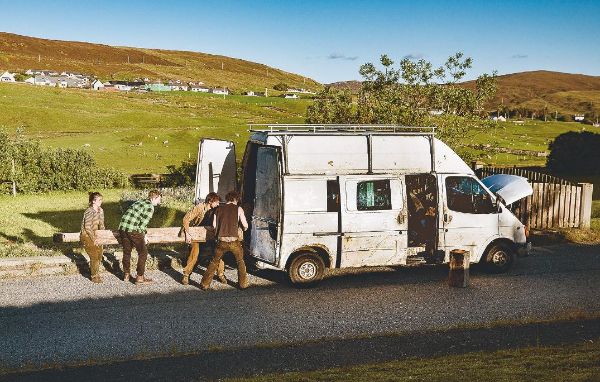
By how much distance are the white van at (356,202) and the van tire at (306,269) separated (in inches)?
0.8

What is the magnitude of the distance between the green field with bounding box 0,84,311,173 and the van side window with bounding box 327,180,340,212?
24.5m

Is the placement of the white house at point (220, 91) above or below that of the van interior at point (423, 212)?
above

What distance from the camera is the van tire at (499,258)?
13820mm

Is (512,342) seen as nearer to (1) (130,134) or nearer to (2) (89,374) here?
(2) (89,374)

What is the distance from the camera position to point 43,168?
29.8 m

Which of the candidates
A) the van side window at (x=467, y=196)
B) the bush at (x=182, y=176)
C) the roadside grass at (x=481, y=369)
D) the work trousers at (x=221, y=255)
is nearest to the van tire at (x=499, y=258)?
the van side window at (x=467, y=196)

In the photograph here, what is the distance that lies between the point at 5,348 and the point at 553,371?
25.5ft

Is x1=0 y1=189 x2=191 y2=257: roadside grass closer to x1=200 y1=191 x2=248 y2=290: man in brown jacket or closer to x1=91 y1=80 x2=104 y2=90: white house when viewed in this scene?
x1=200 y1=191 x2=248 y2=290: man in brown jacket

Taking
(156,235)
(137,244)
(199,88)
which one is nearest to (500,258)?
(156,235)

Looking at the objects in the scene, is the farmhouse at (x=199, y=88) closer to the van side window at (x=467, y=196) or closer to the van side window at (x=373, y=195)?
the van side window at (x=467, y=196)

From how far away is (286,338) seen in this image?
9672 mm

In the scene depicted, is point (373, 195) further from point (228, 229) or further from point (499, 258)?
point (499, 258)

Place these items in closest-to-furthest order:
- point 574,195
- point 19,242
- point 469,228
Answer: point 469,228 < point 19,242 < point 574,195

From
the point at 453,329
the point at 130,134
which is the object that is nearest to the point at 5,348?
the point at 453,329
